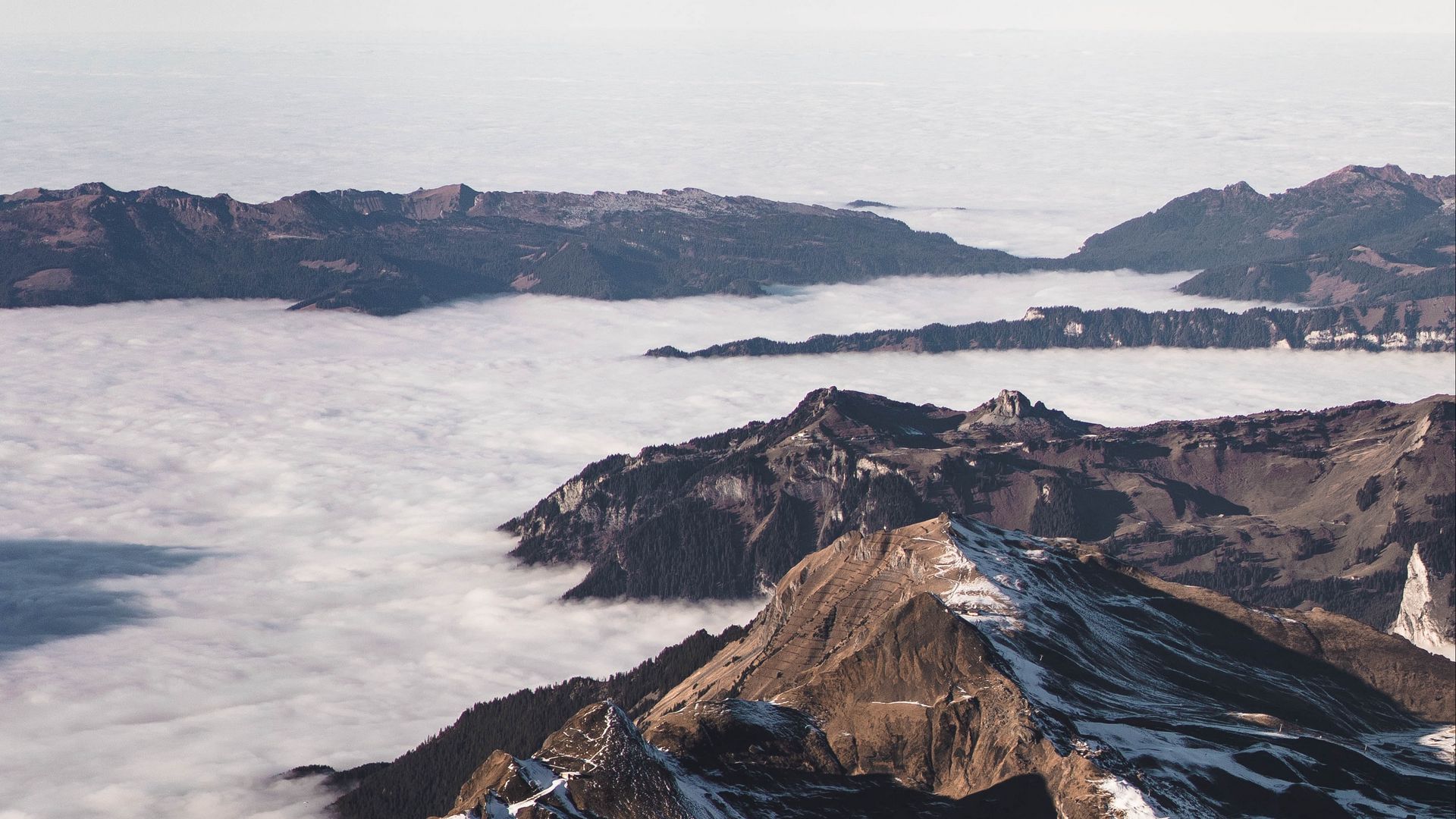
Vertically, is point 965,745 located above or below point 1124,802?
above

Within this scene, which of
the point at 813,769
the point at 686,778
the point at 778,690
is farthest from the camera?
the point at 778,690

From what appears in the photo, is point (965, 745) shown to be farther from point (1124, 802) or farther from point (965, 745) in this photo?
point (1124, 802)

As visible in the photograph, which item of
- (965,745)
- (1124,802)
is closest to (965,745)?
(965,745)

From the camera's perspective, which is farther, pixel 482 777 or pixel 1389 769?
pixel 1389 769

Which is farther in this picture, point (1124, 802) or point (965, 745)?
point (965, 745)

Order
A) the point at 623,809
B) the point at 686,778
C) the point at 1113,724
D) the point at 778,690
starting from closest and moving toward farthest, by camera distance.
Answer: the point at 623,809, the point at 686,778, the point at 1113,724, the point at 778,690

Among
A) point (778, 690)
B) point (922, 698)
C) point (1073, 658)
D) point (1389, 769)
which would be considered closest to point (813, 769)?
point (922, 698)

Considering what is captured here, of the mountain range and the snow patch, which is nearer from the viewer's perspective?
the mountain range

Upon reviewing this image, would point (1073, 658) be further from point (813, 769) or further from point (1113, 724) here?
point (813, 769)

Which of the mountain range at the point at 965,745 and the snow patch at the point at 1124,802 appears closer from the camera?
the mountain range at the point at 965,745

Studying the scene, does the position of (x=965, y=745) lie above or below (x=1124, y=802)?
above

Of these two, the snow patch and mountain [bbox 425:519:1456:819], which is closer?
mountain [bbox 425:519:1456:819]
